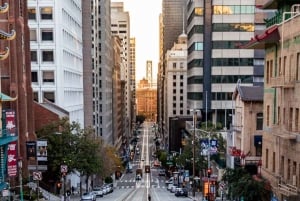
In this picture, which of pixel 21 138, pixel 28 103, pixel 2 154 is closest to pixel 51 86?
pixel 28 103

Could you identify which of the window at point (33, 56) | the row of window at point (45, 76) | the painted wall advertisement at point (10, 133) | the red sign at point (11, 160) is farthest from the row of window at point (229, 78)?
the painted wall advertisement at point (10, 133)

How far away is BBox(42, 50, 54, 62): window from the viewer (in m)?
74.9

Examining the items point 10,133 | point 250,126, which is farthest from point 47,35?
point 250,126

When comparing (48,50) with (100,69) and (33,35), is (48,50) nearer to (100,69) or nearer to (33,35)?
(33,35)

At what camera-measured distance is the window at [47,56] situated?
74.9 m

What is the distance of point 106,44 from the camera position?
140250 mm

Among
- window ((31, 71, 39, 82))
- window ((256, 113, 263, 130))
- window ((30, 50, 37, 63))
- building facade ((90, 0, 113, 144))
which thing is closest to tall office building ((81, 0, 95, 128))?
building facade ((90, 0, 113, 144))

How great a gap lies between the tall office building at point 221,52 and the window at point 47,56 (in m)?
33.5

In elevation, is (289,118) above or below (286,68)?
below

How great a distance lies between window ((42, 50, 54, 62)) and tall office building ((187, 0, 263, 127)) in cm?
3355

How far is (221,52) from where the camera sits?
98.0m

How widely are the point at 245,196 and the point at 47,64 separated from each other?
48.7m

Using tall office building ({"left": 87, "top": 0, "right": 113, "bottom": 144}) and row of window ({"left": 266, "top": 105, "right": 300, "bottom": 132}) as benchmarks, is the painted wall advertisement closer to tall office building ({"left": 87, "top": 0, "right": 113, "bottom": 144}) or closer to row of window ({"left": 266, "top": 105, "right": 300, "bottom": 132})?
row of window ({"left": 266, "top": 105, "right": 300, "bottom": 132})

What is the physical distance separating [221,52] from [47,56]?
38.0m
